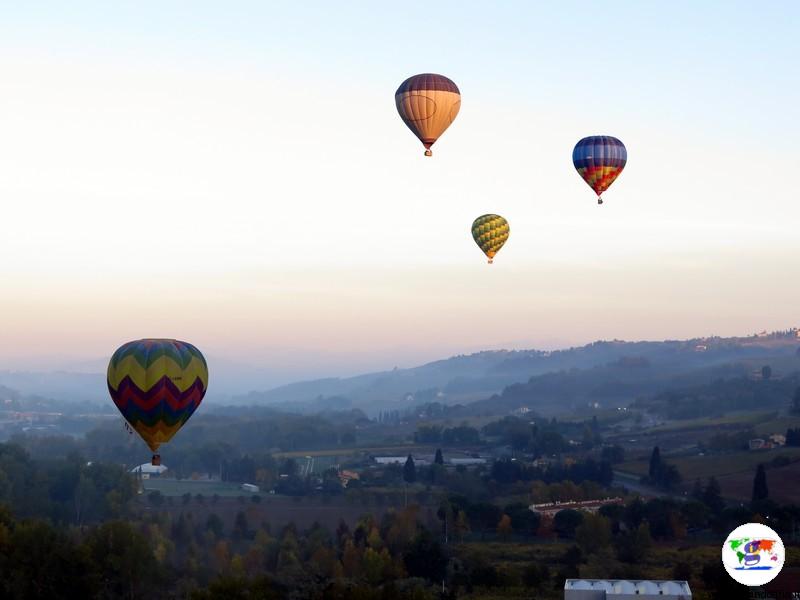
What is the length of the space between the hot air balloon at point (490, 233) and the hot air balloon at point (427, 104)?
A: 1932 centimetres

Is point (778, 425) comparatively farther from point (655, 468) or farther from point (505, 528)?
point (505, 528)

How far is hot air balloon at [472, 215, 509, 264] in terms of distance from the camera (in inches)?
3487

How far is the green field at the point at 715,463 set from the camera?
130 metres

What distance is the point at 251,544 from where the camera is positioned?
9019 centimetres

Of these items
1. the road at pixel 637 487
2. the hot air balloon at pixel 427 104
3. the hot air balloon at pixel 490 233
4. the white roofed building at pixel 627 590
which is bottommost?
the white roofed building at pixel 627 590

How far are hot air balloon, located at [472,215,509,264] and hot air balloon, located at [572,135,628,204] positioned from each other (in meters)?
12.1

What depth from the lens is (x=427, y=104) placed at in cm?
6906

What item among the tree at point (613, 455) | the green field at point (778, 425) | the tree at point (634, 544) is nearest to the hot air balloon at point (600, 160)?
the tree at point (634, 544)

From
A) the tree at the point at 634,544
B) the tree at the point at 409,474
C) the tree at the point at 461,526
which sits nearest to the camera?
the tree at the point at 634,544

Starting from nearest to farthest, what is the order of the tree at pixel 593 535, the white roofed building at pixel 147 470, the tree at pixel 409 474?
the tree at pixel 593 535, the tree at pixel 409 474, the white roofed building at pixel 147 470

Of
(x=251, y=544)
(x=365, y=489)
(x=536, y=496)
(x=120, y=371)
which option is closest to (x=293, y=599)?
(x=120, y=371)

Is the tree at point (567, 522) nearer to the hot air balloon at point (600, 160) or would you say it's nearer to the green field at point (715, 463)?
the hot air balloon at point (600, 160)

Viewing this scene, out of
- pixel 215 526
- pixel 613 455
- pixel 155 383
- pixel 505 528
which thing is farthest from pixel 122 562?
pixel 613 455

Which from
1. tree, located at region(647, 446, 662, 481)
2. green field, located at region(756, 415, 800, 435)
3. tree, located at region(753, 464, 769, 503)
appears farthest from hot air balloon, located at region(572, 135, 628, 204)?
green field, located at region(756, 415, 800, 435)
